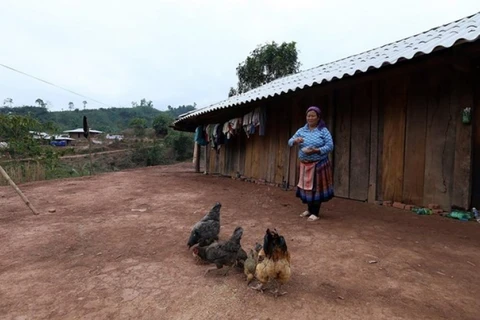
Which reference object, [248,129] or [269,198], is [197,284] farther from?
[248,129]

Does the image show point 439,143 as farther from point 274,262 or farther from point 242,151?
point 242,151

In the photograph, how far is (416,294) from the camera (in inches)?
72.9

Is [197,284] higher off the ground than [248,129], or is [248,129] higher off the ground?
[248,129]

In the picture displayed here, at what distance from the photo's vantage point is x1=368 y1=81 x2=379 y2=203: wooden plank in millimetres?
4570

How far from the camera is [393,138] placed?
171 inches

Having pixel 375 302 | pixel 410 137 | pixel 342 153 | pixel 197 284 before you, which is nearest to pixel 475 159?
pixel 410 137

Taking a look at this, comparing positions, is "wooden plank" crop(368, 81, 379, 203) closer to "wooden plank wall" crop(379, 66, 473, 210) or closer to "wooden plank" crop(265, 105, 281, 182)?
"wooden plank wall" crop(379, 66, 473, 210)

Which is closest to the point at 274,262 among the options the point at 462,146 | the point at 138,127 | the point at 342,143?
the point at 462,146

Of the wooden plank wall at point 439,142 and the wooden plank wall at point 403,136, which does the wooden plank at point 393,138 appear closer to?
the wooden plank wall at point 403,136

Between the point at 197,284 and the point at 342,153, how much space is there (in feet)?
13.2

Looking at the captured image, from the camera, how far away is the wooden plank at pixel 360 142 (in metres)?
4.72

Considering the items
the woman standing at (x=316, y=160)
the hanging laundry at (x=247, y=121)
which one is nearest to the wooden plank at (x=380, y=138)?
the woman standing at (x=316, y=160)

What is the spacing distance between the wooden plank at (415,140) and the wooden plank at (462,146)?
38cm

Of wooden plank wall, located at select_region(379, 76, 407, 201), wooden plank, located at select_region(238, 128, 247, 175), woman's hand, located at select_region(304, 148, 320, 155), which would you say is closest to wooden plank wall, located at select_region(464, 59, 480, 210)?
wooden plank wall, located at select_region(379, 76, 407, 201)
